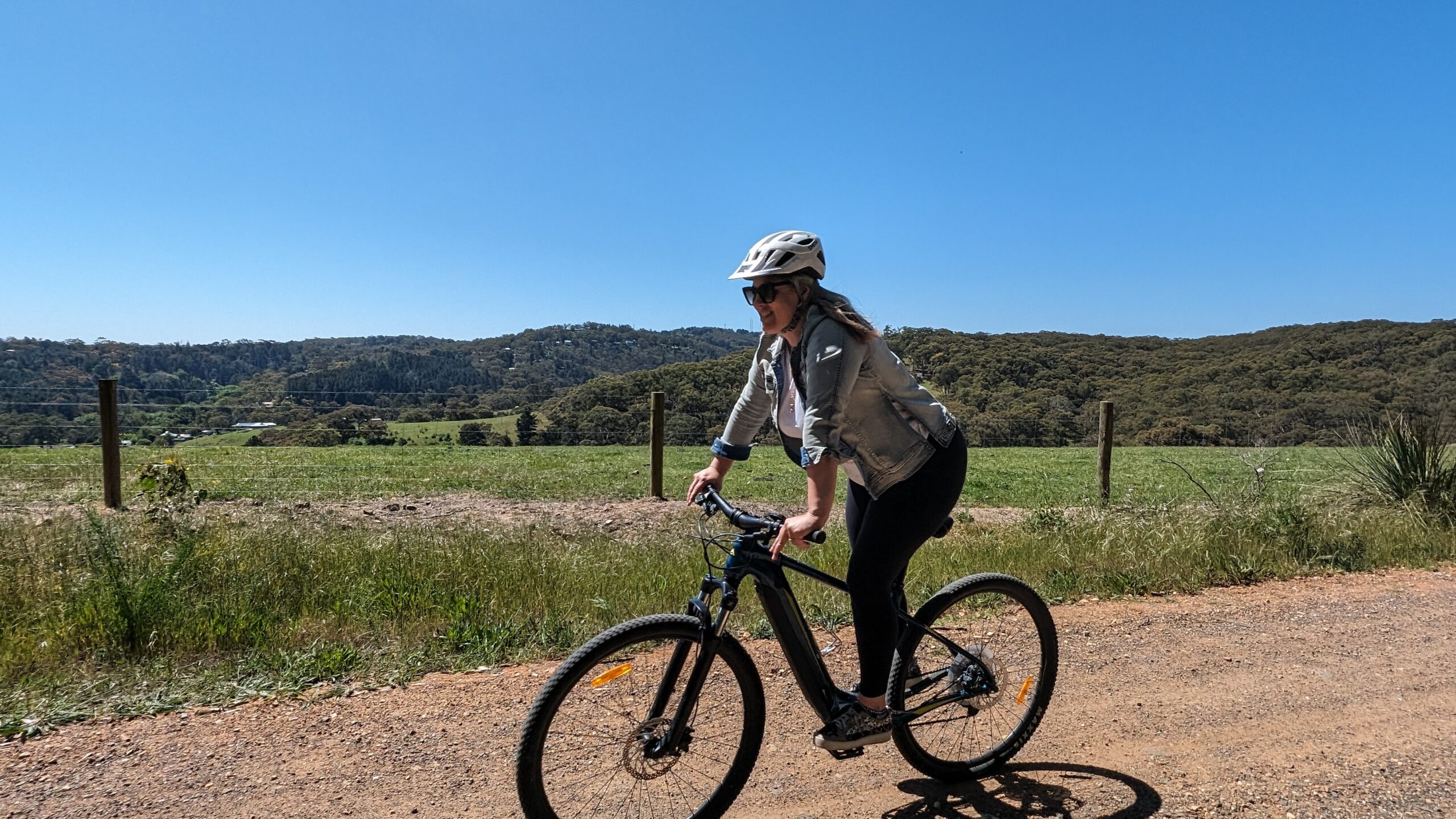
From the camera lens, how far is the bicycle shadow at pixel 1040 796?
9.59 feet

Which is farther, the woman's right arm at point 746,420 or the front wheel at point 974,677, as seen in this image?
the front wheel at point 974,677

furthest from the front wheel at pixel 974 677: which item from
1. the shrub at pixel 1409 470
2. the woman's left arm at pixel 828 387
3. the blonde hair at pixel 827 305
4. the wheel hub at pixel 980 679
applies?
the shrub at pixel 1409 470

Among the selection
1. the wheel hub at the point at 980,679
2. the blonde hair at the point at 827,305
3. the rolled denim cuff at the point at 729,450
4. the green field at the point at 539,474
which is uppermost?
the blonde hair at the point at 827,305

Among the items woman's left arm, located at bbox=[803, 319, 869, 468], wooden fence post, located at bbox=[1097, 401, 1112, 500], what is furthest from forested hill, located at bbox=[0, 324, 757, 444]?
wooden fence post, located at bbox=[1097, 401, 1112, 500]

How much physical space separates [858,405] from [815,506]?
486mm

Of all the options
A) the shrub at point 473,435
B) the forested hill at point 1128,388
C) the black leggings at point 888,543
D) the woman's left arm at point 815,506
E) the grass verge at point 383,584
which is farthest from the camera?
the forested hill at point 1128,388

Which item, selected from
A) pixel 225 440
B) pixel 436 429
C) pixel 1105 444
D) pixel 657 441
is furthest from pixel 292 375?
pixel 1105 444

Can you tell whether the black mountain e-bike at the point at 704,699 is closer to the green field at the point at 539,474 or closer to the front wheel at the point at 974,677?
the front wheel at the point at 974,677

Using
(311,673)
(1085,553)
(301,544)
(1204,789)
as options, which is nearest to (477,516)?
(301,544)

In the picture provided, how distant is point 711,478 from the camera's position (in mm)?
2930

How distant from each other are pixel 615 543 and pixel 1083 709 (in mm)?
4865

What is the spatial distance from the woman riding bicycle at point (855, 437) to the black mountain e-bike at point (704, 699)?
0.12 meters

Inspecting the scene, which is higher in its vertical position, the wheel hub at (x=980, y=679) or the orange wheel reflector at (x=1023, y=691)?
the wheel hub at (x=980, y=679)

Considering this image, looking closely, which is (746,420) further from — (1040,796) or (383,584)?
(383,584)
